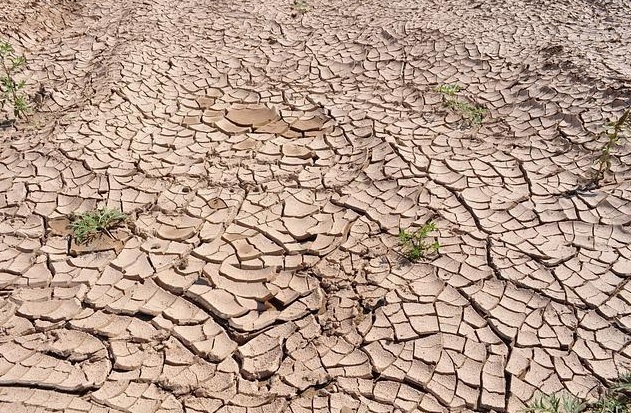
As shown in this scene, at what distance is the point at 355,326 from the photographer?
2381 millimetres

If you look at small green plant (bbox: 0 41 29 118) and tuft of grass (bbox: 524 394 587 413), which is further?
small green plant (bbox: 0 41 29 118)

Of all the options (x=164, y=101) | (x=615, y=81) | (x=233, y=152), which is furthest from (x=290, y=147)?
(x=615, y=81)

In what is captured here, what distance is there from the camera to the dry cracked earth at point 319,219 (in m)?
2.21

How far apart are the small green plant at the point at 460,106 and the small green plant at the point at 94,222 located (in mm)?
2249

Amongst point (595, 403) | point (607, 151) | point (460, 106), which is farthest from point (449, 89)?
point (595, 403)

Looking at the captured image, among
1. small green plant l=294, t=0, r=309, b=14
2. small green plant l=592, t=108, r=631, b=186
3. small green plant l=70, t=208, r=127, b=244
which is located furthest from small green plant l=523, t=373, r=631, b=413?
small green plant l=294, t=0, r=309, b=14

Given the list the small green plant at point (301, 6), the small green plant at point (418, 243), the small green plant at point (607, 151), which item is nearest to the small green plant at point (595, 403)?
the small green plant at point (418, 243)

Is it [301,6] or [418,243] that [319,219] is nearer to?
[418,243]

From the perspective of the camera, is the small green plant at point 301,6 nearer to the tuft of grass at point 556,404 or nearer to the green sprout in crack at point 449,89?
the green sprout in crack at point 449,89

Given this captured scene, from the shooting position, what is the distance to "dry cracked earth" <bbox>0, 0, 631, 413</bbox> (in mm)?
2207

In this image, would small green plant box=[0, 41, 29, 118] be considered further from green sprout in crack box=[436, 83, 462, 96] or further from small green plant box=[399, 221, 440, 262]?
green sprout in crack box=[436, 83, 462, 96]

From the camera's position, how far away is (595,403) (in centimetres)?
202

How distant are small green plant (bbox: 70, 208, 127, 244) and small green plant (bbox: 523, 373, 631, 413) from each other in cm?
216

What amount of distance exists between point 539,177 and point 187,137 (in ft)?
7.19
